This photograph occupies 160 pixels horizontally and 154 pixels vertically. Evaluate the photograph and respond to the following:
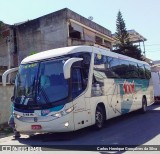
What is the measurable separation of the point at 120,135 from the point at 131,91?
6231mm

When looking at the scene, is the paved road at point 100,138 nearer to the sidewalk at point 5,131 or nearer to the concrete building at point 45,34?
the sidewalk at point 5,131

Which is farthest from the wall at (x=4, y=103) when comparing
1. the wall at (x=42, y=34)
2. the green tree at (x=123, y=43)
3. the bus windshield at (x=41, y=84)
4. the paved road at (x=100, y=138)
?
the green tree at (x=123, y=43)

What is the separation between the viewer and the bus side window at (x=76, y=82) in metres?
10.1

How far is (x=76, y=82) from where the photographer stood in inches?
405

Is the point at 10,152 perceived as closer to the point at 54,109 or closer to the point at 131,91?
the point at 54,109

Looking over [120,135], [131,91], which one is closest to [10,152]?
[120,135]

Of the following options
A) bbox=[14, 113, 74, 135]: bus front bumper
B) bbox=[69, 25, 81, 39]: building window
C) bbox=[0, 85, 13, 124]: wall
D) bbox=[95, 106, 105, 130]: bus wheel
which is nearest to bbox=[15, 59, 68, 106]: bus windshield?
bbox=[14, 113, 74, 135]: bus front bumper

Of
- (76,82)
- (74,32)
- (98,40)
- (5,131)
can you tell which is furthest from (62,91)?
(98,40)

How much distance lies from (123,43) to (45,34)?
65.1ft

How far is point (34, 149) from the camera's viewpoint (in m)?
8.66

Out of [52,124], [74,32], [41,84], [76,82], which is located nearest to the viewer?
[52,124]

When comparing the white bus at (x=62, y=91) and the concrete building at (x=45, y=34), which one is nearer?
the white bus at (x=62, y=91)

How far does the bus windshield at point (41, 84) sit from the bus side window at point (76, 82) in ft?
1.20

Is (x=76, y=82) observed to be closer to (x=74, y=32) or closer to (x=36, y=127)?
(x=36, y=127)
